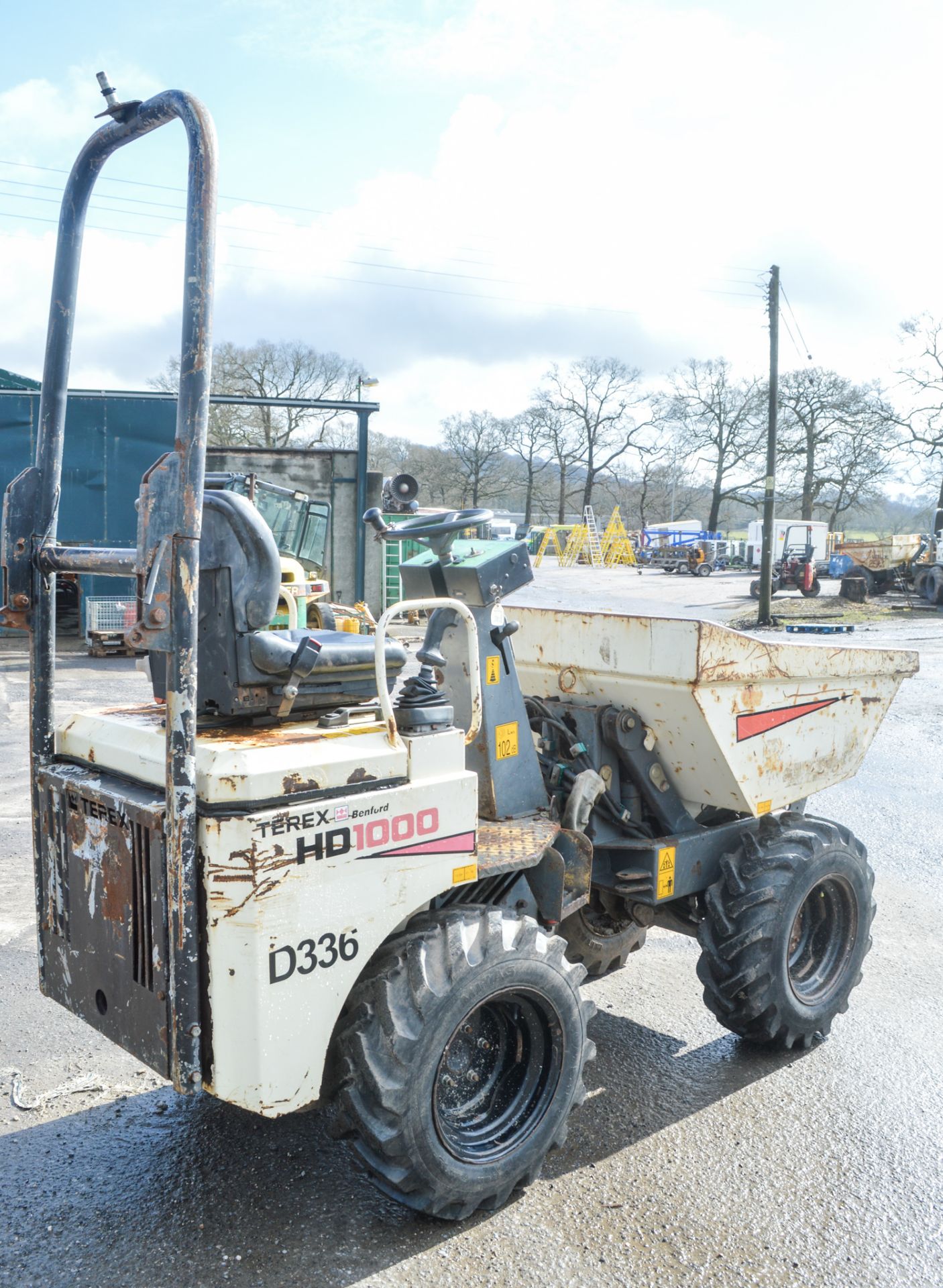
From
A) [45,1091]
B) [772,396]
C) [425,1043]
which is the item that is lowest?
[45,1091]

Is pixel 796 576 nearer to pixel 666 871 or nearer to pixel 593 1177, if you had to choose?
pixel 666 871

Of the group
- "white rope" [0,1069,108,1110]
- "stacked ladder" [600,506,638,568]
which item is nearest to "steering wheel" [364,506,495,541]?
"white rope" [0,1069,108,1110]

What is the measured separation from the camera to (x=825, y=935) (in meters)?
4.34

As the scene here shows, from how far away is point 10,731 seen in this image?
9883mm

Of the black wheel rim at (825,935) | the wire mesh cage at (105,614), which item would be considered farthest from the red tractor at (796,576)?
the black wheel rim at (825,935)

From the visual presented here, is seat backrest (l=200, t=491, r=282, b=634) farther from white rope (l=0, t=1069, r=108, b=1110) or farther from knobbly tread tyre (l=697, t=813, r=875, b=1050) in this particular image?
knobbly tread tyre (l=697, t=813, r=875, b=1050)

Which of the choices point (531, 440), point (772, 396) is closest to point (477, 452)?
point (531, 440)

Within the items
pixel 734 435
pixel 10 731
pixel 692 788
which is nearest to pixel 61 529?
pixel 10 731

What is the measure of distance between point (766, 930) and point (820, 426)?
48972 millimetres

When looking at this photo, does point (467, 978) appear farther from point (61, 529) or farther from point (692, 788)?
point (61, 529)

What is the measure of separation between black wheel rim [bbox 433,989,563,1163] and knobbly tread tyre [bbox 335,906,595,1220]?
0.06m

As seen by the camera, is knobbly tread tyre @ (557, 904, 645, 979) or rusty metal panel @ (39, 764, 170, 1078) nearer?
rusty metal panel @ (39, 764, 170, 1078)

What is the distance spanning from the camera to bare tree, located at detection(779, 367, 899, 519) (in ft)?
157

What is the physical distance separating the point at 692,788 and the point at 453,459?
191ft
